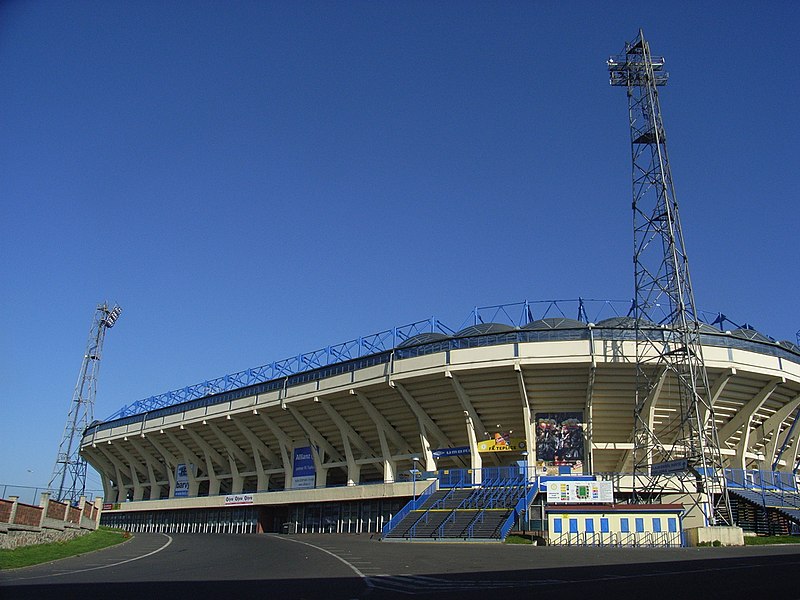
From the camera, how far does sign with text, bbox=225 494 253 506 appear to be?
233 ft

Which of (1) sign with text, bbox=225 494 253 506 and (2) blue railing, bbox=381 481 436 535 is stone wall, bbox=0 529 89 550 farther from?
(1) sign with text, bbox=225 494 253 506

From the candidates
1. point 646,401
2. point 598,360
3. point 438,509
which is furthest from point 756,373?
point 438,509

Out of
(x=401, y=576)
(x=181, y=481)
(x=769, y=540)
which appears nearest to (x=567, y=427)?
(x=769, y=540)

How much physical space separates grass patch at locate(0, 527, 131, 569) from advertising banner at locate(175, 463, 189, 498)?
4040cm

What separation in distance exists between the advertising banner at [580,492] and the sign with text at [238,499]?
1409 inches

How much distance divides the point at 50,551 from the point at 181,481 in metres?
53.9

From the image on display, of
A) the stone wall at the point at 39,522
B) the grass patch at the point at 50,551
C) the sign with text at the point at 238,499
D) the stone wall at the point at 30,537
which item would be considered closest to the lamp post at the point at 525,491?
the grass patch at the point at 50,551

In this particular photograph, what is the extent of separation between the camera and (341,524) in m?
62.6

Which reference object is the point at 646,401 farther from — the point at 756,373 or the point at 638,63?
the point at 638,63

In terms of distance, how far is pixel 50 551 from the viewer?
32.2m

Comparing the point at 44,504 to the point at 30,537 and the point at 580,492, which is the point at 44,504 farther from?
the point at 580,492

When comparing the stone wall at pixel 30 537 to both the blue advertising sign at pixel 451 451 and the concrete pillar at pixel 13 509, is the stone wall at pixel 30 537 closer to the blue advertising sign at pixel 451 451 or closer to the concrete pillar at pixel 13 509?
the concrete pillar at pixel 13 509

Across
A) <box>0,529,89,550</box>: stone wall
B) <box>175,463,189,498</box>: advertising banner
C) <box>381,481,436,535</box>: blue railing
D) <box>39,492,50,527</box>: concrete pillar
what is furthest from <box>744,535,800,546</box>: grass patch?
<box>175,463,189,498</box>: advertising banner

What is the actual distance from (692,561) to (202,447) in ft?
204
